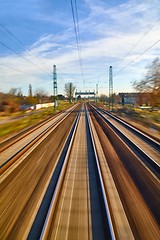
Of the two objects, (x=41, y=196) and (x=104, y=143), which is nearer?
(x=41, y=196)

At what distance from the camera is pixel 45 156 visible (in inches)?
408

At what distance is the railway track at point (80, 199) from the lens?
14.8 ft

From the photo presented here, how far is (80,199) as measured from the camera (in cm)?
590

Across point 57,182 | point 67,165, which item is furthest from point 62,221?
point 67,165

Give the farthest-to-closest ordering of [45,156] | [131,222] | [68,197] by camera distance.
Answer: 1. [45,156]
2. [68,197]
3. [131,222]

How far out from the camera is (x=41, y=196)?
600cm

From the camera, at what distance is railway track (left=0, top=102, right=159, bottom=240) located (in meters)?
4.50

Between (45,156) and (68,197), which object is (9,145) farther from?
(68,197)

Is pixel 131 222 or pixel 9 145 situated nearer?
pixel 131 222

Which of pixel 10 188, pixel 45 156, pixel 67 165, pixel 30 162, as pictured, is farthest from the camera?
pixel 45 156

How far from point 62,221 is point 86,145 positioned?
7.93 metres

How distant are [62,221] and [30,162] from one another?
16.2ft

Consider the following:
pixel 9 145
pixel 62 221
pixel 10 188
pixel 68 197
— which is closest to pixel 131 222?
pixel 62 221

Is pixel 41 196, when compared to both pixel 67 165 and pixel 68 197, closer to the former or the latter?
pixel 68 197
